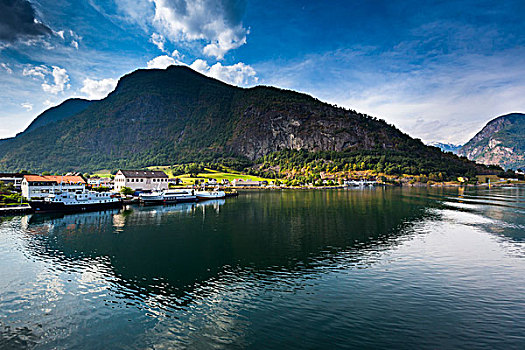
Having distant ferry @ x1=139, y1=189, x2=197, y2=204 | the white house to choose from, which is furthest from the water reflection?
the white house

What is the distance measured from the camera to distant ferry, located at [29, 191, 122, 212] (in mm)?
70125

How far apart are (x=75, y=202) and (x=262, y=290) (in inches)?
2852

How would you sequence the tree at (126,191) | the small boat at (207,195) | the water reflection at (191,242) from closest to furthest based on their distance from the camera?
the water reflection at (191,242), the tree at (126,191), the small boat at (207,195)

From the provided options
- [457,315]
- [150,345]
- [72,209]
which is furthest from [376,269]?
[72,209]

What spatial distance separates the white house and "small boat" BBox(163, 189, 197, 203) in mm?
19279

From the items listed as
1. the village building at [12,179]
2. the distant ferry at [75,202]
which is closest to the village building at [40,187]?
the distant ferry at [75,202]

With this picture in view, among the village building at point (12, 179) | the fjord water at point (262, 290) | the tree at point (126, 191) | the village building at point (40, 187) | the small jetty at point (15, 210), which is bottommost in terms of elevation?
the fjord water at point (262, 290)

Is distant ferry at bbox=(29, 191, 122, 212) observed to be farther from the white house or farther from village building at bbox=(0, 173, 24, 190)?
village building at bbox=(0, 173, 24, 190)

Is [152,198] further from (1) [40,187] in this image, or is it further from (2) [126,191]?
(1) [40,187]

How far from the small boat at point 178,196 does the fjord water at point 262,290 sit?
172 ft

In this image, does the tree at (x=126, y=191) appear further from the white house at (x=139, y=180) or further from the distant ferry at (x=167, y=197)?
the distant ferry at (x=167, y=197)

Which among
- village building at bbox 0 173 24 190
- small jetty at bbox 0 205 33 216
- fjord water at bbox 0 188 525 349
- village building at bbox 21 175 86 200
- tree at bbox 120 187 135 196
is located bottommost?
fjord water at bbox 0 188 525 349

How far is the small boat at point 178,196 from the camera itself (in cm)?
10046

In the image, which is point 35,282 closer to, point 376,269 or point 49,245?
point 49,245
